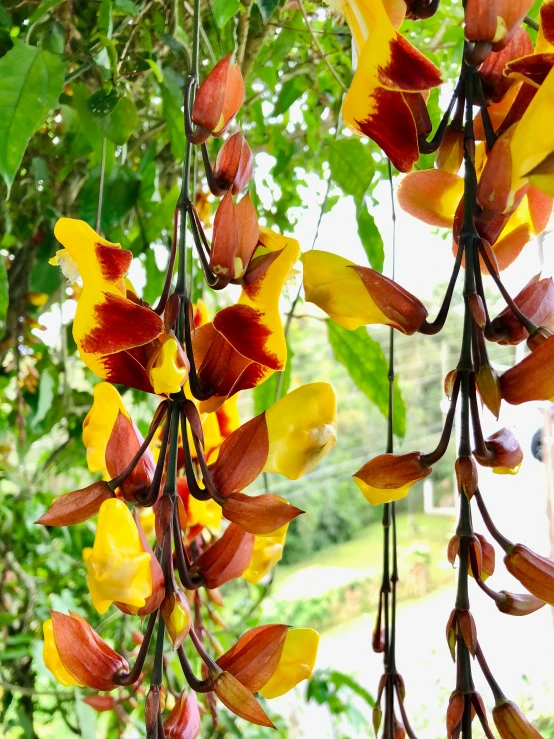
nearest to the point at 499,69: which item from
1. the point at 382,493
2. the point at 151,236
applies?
the point at 382,493

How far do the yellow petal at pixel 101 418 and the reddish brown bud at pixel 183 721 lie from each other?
0.09 m

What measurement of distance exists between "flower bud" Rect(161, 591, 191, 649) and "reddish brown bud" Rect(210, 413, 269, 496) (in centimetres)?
3

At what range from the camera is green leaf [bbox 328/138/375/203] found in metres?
0.36

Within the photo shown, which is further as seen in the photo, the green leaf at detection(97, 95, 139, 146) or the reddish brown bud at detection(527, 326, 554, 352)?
the green leaf at detection(97, 95, 139, 146)

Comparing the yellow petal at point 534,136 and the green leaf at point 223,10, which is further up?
the green leaf at point 223,10

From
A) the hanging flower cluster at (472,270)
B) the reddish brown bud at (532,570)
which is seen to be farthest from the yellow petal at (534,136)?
the reddish brown bud at (532,570)

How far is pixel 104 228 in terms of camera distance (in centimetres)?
40

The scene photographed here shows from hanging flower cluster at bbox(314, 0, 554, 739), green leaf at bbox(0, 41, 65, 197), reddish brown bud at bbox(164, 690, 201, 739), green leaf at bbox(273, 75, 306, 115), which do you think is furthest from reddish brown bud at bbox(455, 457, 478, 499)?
green leaf at bbox(273, 75, 306, 115)

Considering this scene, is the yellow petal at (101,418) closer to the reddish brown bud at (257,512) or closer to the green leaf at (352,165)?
the reddish brown bud at (257,512)

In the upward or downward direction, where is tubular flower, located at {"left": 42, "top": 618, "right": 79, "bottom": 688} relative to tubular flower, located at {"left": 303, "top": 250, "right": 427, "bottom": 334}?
downward

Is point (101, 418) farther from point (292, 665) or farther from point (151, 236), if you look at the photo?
point (151, 236)

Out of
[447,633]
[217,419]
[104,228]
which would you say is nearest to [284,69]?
[104,228]

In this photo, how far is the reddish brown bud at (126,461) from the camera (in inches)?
8.3

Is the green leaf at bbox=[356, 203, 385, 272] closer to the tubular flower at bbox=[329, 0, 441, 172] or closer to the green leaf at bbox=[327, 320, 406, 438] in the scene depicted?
the green leaf at bbox=[327, 320, 406, 438]
